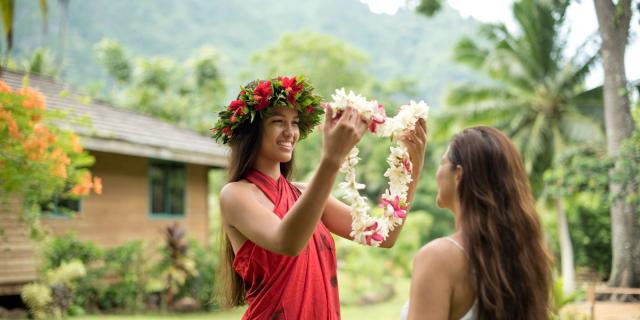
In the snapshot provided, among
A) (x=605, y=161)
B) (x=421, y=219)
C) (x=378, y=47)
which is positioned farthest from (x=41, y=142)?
(x=378, y=47)

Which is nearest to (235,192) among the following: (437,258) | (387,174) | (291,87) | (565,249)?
(291,87)

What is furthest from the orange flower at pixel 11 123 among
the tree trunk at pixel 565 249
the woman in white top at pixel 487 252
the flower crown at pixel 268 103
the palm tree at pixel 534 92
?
the palm tree at pixel 534 92

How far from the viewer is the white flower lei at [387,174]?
6.90 ft

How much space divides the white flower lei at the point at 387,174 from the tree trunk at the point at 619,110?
1238 centimetres

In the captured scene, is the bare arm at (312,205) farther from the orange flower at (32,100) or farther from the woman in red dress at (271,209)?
the orange flower at (32,100)

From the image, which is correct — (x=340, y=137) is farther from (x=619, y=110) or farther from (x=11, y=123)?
(x=619, y=110)

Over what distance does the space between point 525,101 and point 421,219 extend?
5.52 metres

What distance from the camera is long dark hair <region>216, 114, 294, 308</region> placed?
9.07ft

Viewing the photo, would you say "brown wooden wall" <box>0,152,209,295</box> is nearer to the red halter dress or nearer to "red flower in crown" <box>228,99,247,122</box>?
"red flower in crown" <box>228,99,247,122</box>

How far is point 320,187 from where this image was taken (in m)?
2.02

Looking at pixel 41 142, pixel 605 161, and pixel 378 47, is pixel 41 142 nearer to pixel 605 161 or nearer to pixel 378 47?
pixel 605 161

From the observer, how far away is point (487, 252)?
6.49 ft

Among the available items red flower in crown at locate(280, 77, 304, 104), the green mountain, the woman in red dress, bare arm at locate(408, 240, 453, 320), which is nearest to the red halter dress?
the woman in red dress

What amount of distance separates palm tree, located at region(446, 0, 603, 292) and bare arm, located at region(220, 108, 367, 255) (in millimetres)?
19696
